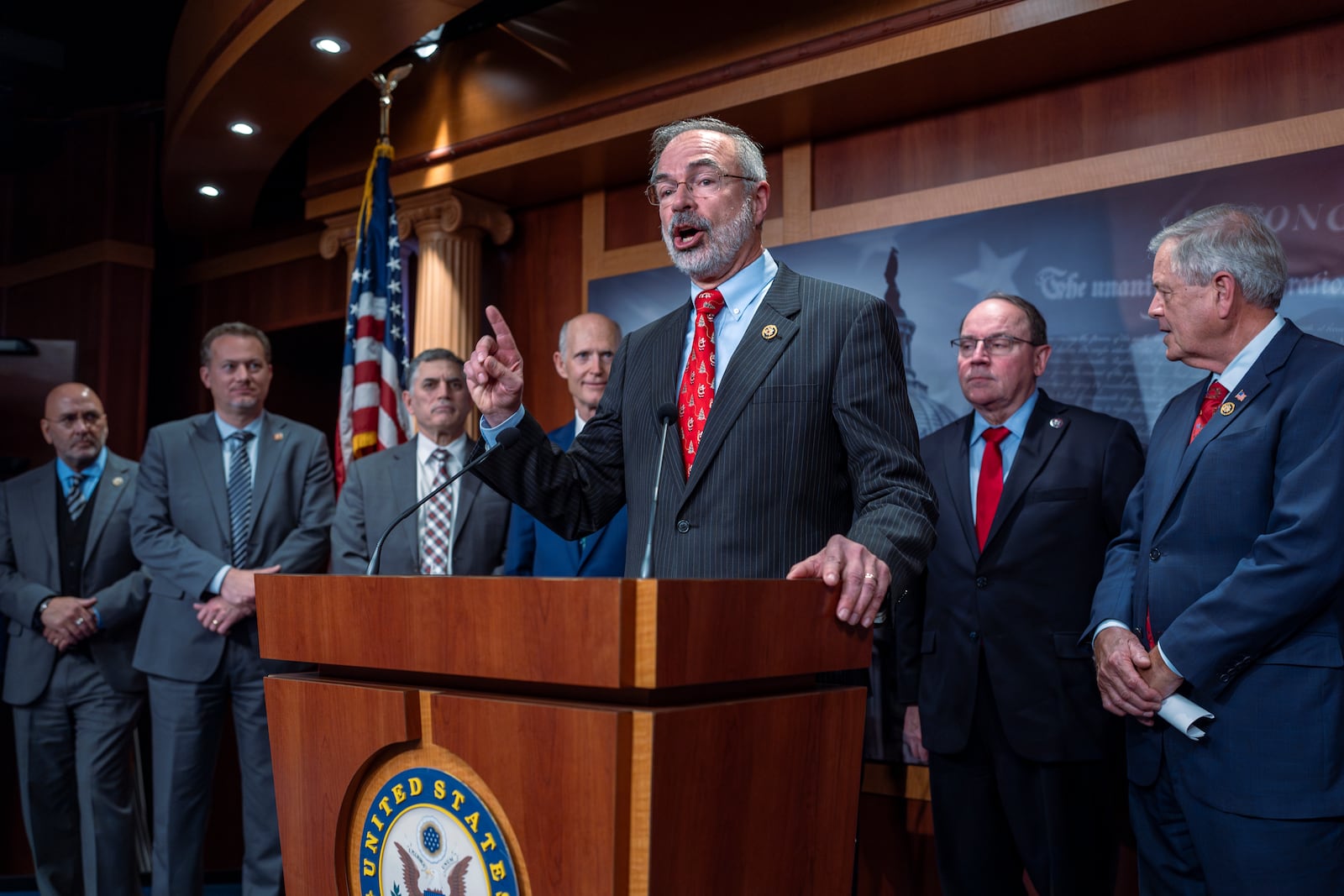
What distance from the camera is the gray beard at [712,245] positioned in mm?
1910

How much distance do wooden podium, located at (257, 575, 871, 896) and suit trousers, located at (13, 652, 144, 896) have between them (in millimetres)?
2697

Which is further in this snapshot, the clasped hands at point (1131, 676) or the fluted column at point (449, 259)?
the fluted column at point (449, 259)

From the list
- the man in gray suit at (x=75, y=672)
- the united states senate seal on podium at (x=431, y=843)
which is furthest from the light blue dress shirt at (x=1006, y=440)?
the man in gray suit at (x=75, y=672)

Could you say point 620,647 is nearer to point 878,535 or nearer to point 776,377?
point 878,535

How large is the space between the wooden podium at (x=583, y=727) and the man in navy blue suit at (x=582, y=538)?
5.25 feet

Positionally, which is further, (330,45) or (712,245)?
(330,45)

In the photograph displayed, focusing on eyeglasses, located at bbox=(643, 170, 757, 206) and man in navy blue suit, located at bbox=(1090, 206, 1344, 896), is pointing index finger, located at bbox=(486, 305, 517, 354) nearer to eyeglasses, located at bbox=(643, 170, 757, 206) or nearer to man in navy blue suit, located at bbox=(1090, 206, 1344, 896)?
eyeglasses, located at bbox=(643, 170, 757, 206)

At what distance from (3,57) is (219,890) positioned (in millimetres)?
4136

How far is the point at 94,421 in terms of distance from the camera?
4234 millimetres

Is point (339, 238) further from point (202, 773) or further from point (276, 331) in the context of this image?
point (202, 773)

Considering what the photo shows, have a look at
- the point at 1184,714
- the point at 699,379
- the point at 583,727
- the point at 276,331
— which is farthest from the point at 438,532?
the point at 276,331

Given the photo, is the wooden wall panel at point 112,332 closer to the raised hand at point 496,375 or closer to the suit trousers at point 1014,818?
the suit trousers at point 1014,818

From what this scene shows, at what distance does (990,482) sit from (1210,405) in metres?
0.71

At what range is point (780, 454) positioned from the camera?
5.62 feet
